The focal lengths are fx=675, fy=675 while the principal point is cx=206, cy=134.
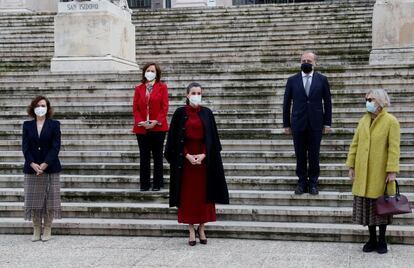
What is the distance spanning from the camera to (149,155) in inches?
333

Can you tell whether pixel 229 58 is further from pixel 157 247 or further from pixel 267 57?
pixel 157 247

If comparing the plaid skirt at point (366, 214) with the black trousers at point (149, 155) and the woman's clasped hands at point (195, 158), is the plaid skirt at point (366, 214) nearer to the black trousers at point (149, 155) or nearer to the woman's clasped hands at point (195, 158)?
the woman's clasped hands at point (195, 158)

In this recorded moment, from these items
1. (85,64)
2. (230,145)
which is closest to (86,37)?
(85,64)

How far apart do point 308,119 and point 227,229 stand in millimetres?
1660

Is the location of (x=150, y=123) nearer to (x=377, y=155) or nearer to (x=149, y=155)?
(x=149, y=155)

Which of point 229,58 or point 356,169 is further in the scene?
point 229,58

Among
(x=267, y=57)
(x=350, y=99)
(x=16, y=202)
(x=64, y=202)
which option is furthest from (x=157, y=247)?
(x=267, y=57)

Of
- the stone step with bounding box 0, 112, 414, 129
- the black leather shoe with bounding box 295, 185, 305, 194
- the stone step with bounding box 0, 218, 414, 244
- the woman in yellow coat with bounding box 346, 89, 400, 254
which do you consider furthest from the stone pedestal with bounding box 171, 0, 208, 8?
the woman in yellow coat with bounding box 346, 89, 400, 254

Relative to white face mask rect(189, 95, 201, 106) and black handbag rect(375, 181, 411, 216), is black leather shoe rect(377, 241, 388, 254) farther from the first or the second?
white face mask rect(189, 95, 201, 106)

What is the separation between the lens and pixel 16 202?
8664 mm

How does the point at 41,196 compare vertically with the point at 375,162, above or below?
below

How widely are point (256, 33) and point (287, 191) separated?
10229 mm

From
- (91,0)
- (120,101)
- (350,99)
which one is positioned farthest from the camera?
(91,0)

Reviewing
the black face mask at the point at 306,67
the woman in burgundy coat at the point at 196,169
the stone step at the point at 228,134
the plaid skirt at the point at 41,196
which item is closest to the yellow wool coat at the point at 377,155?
the woman in burgundy coat at the point at 196,169
